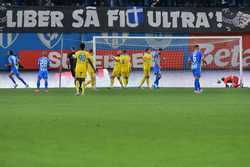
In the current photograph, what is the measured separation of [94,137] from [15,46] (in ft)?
87.5

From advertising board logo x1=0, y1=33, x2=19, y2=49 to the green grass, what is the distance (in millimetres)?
18226

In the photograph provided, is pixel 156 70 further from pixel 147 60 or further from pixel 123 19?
pixel 123 19

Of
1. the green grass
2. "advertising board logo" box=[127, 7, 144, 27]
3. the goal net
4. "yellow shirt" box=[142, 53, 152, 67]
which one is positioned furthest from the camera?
"advertising board logo" box=[127, 7, 144, 27]

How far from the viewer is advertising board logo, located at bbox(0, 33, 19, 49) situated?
37438 millimetres

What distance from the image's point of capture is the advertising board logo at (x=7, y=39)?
3744 cm

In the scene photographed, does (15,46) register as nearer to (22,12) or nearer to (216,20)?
(22,12)

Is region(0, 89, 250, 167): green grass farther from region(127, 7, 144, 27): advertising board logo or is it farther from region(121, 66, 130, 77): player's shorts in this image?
region(127, 7, 144, 27): advertising board logo

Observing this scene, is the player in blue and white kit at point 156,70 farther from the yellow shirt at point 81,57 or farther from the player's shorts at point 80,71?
the player's shorts at point 80,71

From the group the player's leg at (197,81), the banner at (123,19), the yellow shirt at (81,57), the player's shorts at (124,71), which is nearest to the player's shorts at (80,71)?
the yellow shirt at (81,57)

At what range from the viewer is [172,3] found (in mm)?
41688

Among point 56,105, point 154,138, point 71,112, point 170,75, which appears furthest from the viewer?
point 170,75

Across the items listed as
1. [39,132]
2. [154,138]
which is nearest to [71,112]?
[39,132]

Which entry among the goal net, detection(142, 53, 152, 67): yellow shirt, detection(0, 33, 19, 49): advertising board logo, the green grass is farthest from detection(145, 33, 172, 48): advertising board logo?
the green grass

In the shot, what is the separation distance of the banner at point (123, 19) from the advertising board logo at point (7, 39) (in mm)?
557
